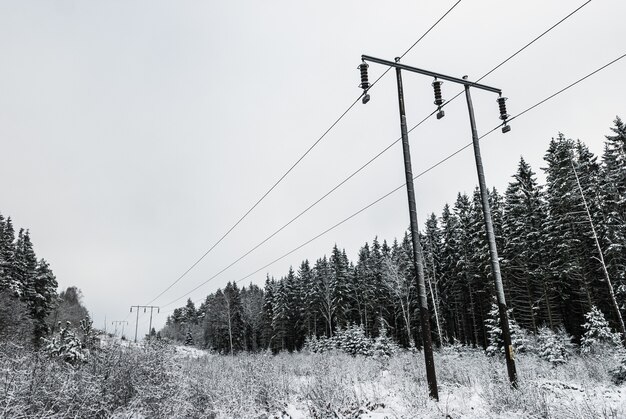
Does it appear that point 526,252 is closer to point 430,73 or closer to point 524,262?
point 524,262

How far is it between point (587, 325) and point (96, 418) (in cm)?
2053

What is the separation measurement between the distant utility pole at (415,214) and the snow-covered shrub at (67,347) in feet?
32.8

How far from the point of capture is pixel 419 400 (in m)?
8.66

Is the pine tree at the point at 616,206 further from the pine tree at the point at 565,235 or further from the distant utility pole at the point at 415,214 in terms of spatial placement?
the distant utility pole at the point at 415,214

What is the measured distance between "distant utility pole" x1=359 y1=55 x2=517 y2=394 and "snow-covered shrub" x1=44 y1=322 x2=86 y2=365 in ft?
32.8

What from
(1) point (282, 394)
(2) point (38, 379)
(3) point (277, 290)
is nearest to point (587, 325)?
(1) point (282, 394)

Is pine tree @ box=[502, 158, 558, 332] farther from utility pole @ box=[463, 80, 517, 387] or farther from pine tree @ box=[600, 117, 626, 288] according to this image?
utility pole @ box=[463, 80, 517, 387]

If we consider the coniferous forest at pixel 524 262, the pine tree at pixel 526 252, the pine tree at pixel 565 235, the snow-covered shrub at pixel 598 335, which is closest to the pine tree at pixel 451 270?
the coniferous forest at pixel 524 262

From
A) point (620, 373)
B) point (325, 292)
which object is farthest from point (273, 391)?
point (325, 292)

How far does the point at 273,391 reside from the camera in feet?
38.5

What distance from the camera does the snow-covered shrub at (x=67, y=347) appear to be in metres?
12.3

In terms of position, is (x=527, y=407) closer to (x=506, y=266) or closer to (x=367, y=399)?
(x=367, y=399)

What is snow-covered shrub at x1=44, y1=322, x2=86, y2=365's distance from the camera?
40.3 ft

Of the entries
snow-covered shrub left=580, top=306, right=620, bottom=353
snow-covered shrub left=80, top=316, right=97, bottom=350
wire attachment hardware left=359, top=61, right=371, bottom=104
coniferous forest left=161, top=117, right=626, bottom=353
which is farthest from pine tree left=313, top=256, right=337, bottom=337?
wire attachment hardware left=359, top=61, right=371, bottom=104
